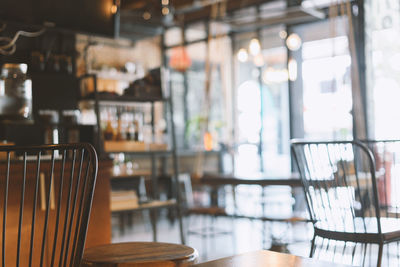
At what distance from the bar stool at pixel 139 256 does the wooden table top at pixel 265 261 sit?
0.84ft

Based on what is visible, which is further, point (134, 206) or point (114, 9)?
point (134, 206)

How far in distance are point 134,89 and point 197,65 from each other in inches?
200

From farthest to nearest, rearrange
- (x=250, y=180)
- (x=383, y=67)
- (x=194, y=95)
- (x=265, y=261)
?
1. (x=194, y=95)
2. (x=383, y=67)
3. (x=250, y=180)
4. (x=265, y=261)

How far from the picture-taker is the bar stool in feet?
6.07

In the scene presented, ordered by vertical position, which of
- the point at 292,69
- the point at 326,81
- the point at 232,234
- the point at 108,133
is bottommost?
the point at 232,234

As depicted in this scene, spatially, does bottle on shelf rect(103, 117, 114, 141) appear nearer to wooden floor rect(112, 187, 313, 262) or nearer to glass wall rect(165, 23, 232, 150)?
wooden floor rect(112, 187, 313, 262)

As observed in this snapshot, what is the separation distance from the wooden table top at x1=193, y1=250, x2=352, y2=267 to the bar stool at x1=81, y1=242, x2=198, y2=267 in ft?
0.84

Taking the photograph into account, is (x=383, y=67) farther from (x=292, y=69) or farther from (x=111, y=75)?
(x=111, y=75)

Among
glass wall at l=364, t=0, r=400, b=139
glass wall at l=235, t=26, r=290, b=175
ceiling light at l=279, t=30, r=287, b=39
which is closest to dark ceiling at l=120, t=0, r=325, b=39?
ceiling light at l=279, t=30, r=287, b=39

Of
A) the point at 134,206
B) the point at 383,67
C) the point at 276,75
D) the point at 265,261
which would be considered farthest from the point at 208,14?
the point at 265,261

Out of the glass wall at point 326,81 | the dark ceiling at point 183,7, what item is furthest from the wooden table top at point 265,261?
the dark ceiling at point 183,7

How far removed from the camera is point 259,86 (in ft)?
26.9

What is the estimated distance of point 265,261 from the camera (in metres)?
1.70

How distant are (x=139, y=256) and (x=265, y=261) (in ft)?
1.67
